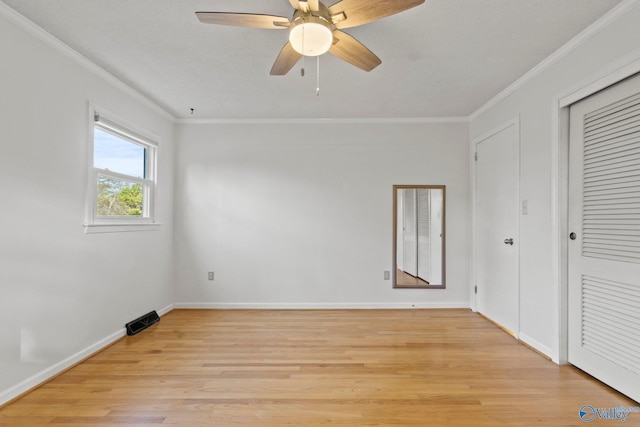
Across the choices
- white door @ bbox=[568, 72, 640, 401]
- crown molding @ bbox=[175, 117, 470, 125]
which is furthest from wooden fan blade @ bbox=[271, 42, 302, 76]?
white door @ bbox=[568, 72, 640, 401]

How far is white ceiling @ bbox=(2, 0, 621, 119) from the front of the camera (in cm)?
196

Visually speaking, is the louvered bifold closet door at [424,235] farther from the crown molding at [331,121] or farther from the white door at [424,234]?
the crown molding at [331,121]

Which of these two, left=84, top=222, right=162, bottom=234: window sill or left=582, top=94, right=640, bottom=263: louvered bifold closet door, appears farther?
left=84, top=222, right=162, bottom=234: window sill

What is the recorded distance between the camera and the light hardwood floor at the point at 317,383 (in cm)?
186

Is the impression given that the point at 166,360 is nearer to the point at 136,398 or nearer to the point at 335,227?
the point at 136,398

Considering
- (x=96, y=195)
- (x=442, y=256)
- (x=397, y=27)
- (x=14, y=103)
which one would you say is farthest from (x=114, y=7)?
(x=442, y=256)

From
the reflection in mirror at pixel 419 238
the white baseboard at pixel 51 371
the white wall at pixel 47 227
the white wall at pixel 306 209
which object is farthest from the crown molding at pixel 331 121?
the white baseboard at pixel 51 371

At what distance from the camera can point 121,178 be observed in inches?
122

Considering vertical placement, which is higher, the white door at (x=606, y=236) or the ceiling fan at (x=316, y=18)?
the ceiling fan at (x=316, y=18)

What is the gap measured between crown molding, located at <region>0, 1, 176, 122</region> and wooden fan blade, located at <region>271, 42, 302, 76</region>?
1605 millimetres

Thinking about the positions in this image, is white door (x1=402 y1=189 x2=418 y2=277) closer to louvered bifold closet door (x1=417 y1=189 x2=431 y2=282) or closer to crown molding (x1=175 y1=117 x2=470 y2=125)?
louvered bifold closet door (x1=417 y1=189 x2=431 y2=282)

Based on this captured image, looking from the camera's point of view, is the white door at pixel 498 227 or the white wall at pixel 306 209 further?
the white wall at pixel 306 209

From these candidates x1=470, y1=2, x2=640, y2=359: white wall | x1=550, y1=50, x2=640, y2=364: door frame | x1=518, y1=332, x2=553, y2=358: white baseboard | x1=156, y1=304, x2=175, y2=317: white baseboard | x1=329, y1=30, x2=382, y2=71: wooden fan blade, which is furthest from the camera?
x1=156, y1=304, x2=175, y2=317: white baseboard

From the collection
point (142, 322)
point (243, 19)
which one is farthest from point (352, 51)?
point (142, 322)
